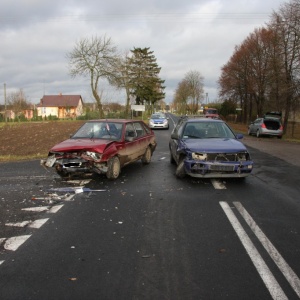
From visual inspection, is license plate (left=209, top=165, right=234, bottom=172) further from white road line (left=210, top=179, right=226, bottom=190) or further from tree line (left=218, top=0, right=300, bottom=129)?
tree line (left=218, top=0, right=300, bottom=129)

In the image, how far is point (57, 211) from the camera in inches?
223

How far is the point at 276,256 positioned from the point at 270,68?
3195 cm

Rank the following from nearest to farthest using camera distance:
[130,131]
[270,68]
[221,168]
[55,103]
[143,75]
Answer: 1. [221,168]
2. [130,131]
3. [270,68]
4. [143,75]
5. [55,103]

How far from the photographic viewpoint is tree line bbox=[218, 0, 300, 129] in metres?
25.0

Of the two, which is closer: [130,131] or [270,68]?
[130,131]

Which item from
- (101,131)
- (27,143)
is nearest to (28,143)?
(27,143)

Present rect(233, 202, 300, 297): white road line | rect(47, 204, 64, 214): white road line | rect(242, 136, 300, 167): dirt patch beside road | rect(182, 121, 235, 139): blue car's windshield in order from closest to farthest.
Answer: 1. rect(233, 202, 300, 297): white road line
2. rect(47, 204, 64, 214): white road line
3. rect(182, 121, 235, 139): blue car's windshield
4. rect(242, 136, 300, 167): dirt patch beside road

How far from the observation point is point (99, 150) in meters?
7.79

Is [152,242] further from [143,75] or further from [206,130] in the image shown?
[143,75]

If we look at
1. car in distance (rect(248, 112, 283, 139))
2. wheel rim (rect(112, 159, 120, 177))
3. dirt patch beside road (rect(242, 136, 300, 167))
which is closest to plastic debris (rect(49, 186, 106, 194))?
wheel rim (rect(112, 159, 120, 177))

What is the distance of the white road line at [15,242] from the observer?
414 cm

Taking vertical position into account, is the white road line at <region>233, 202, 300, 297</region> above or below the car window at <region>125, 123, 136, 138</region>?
below

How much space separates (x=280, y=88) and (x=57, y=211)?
2657 cm

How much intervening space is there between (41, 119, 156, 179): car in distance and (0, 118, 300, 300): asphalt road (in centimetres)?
53
